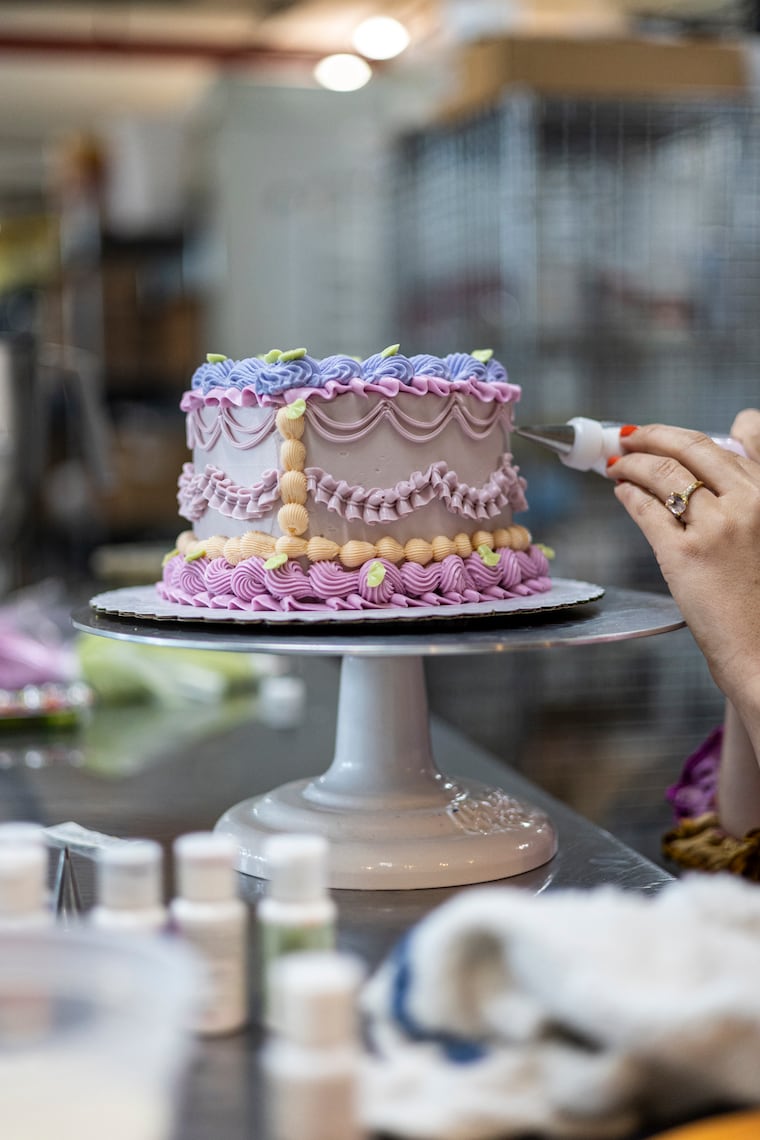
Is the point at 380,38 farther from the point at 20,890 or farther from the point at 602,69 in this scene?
the point at 20,890

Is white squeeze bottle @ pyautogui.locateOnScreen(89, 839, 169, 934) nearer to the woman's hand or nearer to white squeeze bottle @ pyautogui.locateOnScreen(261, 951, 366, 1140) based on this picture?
white squeeze bottle @ pyautogui.locateOnScreen(261, 951, 366, 1140)

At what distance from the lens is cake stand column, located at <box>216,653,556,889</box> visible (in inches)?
38.9

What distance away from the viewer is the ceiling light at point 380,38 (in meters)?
5.56

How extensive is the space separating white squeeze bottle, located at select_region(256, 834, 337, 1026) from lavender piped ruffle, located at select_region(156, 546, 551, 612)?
1.17ft

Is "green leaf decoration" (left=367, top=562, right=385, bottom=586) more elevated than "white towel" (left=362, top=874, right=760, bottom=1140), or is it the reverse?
"green leaf decoration" (left=367, top=562, right=385, bottom=586)

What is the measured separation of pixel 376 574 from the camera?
104 centimetres

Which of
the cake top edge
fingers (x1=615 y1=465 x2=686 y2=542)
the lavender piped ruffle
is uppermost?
the cake top edge

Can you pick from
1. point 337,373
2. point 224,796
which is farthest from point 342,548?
point 224,796

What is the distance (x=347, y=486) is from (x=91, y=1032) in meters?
0.59

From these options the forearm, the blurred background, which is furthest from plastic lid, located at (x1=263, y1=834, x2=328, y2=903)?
the blurred background

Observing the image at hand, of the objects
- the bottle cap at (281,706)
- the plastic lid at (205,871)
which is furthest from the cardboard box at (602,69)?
the plastic lid at (205,871)

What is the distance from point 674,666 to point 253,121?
2.97m

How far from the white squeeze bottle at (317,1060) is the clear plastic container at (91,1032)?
4 centimetres

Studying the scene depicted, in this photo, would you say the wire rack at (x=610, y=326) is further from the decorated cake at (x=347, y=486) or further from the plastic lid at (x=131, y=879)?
the plastic lid at (x=131, y=879)
